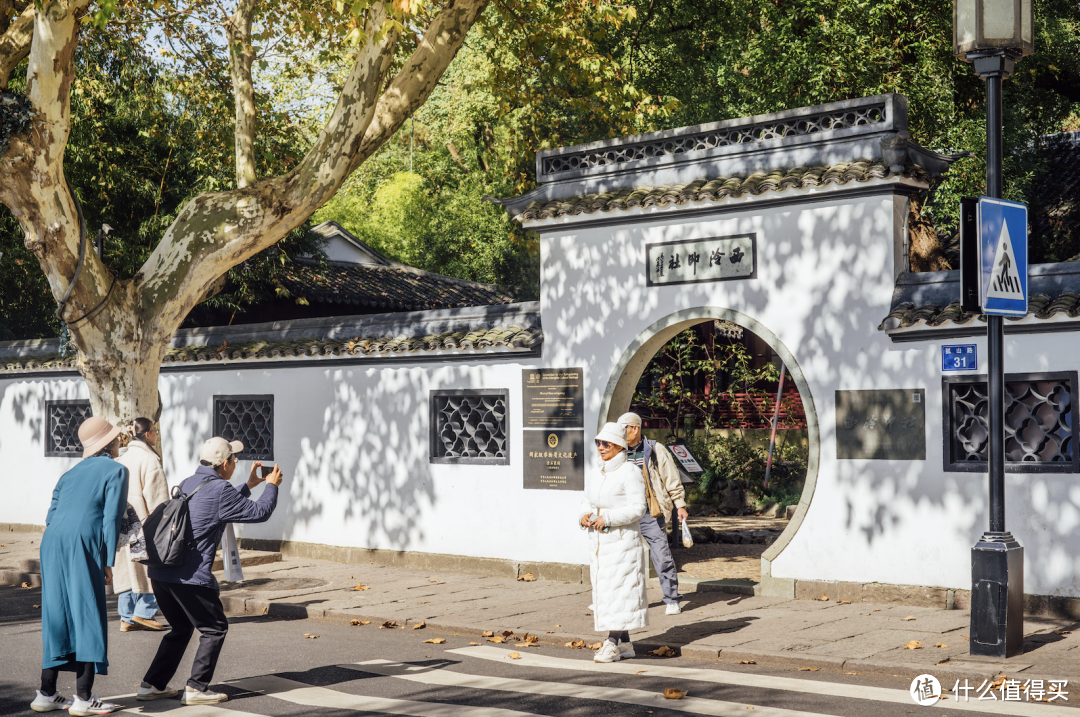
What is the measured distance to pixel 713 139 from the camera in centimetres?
1058

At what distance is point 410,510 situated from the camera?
12125 millimetres

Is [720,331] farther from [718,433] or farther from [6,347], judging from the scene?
[6,347]

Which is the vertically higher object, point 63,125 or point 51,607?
point 63,125

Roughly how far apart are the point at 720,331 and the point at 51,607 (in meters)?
15.2

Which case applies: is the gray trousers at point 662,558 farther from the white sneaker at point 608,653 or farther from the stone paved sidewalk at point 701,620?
the white sneaker at point 608,653

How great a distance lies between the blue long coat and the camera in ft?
20.0

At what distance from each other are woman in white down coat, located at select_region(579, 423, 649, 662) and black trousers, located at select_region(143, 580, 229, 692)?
249 cm

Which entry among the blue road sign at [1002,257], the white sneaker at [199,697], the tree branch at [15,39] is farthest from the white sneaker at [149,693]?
the tree branch at [15,39]

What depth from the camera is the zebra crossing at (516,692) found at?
Answer: 6.08 metres

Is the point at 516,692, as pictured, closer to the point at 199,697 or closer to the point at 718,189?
the point at 199,697

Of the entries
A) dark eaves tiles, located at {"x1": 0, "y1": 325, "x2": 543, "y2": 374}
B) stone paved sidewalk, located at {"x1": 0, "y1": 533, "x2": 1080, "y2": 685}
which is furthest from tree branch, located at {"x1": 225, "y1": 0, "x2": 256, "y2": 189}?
stone paved sidewalk, located at {"x1": 0, "y1": 533, "x2": 1080, "y2": 685}

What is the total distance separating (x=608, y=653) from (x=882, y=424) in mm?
3416

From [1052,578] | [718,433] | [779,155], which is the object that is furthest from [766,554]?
[718,433]

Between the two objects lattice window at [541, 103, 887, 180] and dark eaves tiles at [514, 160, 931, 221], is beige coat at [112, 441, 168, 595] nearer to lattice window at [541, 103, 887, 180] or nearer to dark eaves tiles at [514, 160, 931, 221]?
dark eaves tiles at [514, 160, 931, 221]
